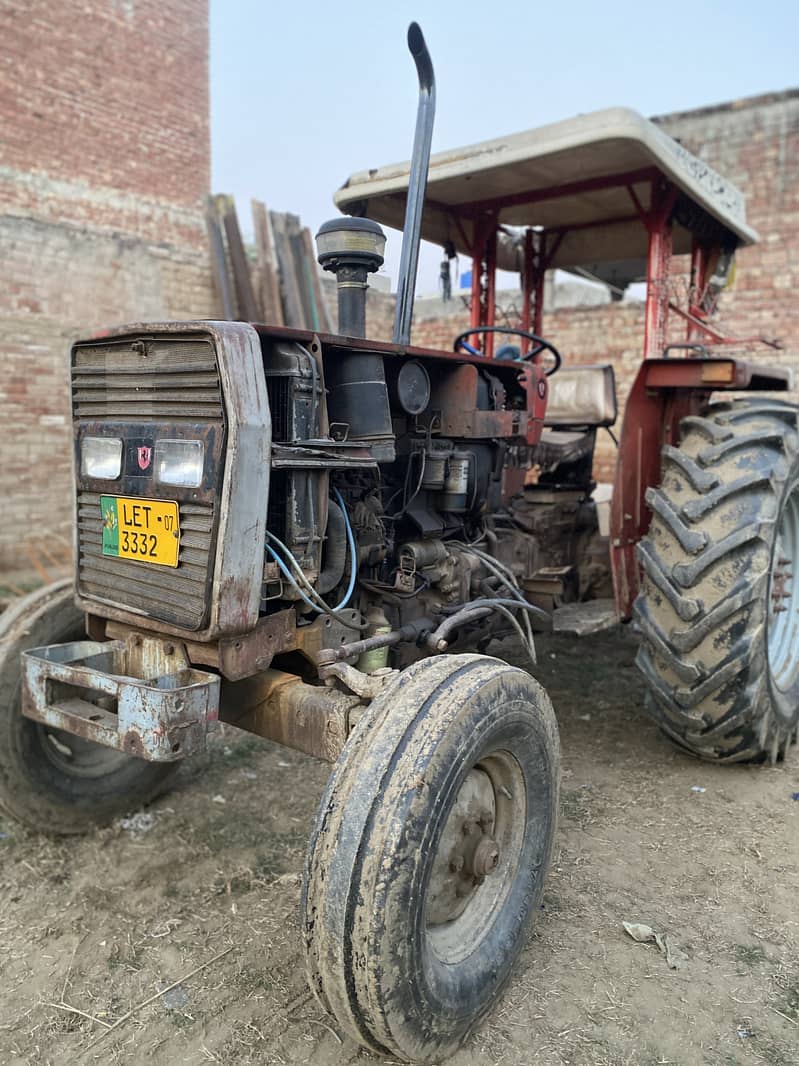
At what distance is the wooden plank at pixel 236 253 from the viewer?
8789mm

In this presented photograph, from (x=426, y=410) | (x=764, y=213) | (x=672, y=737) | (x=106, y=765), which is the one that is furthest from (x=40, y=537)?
(x=764, y=213)

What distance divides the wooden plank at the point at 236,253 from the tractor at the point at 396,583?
17.2 ft

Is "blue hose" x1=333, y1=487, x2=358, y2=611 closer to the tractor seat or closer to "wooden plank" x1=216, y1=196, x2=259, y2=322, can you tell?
the tractor seat

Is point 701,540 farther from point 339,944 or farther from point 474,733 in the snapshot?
point 339,944

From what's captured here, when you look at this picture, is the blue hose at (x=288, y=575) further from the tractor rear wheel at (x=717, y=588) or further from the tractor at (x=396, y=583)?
the tractor rear wheel at (x=717, y=588)

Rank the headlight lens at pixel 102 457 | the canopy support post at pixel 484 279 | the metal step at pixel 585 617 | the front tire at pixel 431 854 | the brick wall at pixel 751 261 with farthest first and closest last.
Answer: the brick wall at pixel 751 261 → the canopy support post at pixel 484 279 → the metal step at pixel 585 617 → the headlight lens at pixel 102 457 → the front tire at pixel 431 854

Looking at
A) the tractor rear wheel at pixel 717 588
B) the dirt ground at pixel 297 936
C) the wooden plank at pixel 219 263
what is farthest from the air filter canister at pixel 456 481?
the wooden plank at pixel 219 263

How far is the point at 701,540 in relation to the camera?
9.50 ft

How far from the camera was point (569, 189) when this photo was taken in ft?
12.6

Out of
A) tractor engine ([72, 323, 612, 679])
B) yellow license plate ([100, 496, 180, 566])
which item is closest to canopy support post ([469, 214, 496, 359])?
tractor engine ([72, 323, 612, 679])

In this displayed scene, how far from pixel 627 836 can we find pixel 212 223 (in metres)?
8.04

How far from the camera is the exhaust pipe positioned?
2.71 meters

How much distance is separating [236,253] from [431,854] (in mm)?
8292

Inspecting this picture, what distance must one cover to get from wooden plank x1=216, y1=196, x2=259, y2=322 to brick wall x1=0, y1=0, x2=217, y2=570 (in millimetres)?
276
